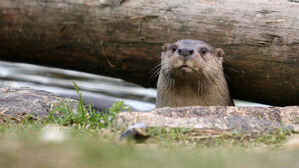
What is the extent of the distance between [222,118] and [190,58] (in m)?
1.37

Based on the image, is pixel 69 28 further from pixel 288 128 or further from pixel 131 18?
pixel 288 128

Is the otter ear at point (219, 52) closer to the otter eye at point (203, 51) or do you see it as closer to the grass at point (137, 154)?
the otter eye at point (203, 51)

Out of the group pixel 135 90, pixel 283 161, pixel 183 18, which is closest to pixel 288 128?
pixel 283 161

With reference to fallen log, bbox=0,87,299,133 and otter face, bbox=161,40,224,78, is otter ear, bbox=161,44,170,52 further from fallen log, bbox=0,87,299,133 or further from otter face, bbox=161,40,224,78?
fallen log, bbox=0,87,299,133

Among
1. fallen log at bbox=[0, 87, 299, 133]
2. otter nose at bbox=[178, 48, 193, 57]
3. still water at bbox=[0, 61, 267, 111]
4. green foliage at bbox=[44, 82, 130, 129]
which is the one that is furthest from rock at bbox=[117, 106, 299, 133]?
still water at bbox=[0, 61, 267, 111]

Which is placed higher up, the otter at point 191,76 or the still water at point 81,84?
the otter at point 191,76

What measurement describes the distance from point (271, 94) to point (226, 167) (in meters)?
3.35

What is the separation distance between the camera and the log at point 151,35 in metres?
4.51

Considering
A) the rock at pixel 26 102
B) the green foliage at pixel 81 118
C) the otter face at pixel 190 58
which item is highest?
the otter face at pixel 190 58

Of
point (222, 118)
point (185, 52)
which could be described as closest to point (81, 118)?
point (222, 118)

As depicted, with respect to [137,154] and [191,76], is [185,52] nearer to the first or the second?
[191,76]

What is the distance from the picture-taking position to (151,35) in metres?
4.86

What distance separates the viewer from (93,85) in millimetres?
7762

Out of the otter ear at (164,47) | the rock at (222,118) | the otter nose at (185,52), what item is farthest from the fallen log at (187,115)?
the otter ear at (164,47)
